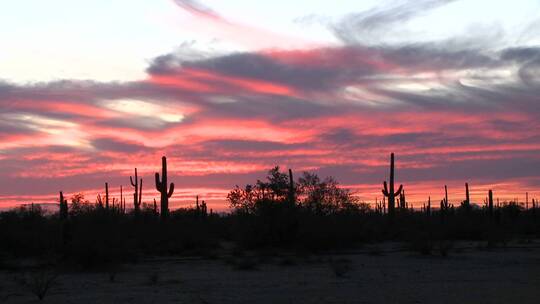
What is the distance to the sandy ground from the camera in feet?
63.9

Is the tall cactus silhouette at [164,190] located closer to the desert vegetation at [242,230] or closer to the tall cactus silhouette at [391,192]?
the desert vegetation at [242,230]

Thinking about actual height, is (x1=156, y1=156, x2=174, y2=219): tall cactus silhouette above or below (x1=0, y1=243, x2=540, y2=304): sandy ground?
above

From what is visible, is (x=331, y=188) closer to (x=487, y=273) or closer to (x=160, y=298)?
(x=487, y=273)

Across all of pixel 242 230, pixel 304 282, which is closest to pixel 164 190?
pixel 242 230

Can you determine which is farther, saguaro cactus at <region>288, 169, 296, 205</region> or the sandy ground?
saguaro cactus at <region>288, 169, 296, 205</region>

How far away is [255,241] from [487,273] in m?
16.7

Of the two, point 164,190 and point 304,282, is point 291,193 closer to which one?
point 164,190

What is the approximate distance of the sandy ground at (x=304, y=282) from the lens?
63.9 ft

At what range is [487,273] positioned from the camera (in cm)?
2580

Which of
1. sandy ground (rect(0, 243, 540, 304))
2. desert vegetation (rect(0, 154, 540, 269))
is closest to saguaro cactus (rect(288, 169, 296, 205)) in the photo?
desert vegetation (rect(0, 154, 540, 269))

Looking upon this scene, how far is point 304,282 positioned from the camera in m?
23.4

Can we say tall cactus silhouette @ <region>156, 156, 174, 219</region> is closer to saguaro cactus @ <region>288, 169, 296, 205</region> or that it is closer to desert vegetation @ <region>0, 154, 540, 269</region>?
desert vegetation @ <region>0, 154, 540, 269</region>

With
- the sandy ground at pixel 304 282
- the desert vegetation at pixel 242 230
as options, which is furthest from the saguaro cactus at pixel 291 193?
the sandy ground at pixel 304 282

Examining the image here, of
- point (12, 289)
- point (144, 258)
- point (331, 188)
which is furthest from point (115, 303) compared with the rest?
point (331, 188)
